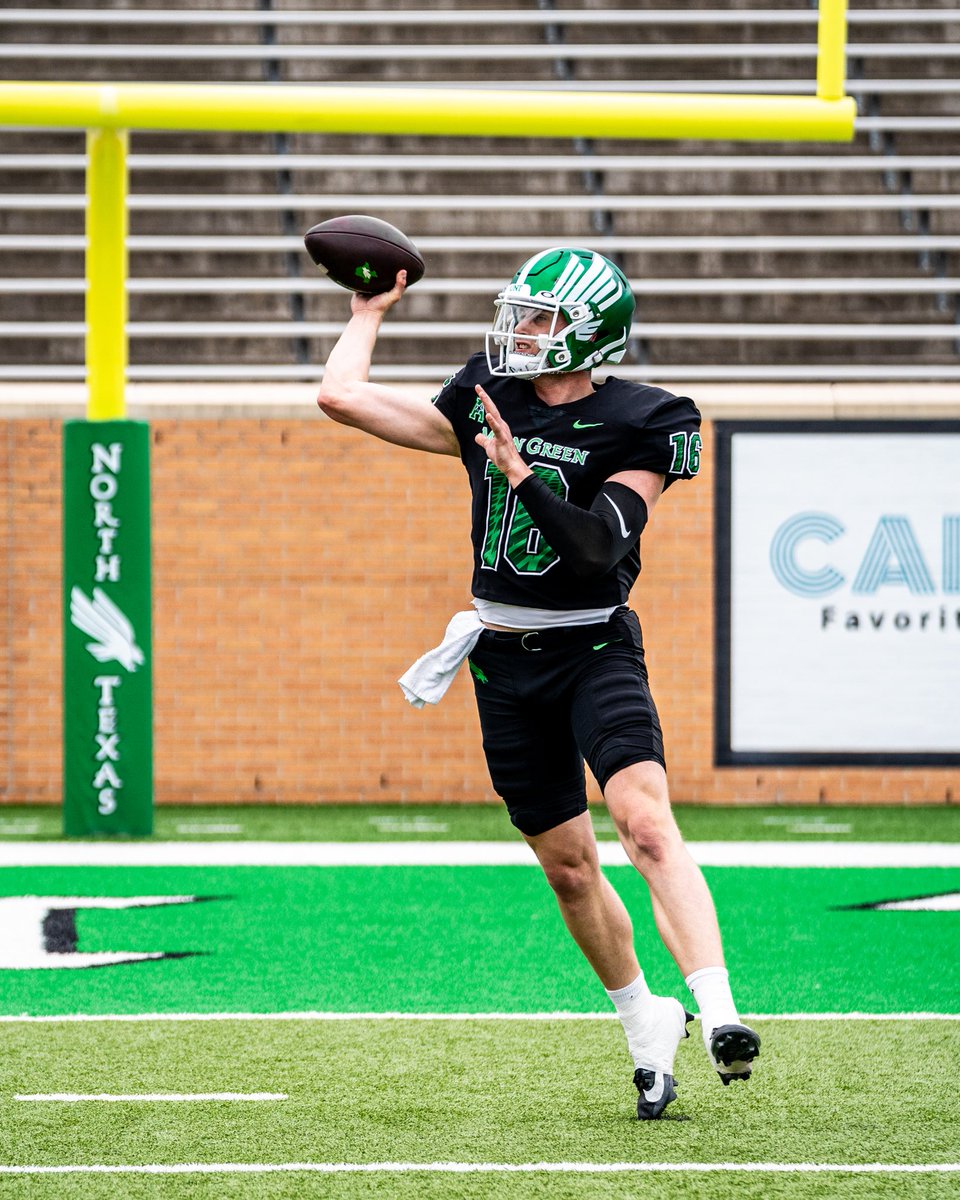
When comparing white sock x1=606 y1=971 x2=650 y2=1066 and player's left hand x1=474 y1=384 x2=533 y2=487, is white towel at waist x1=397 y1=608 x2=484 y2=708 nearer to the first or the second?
player's left hand x1=474 y1=384 x2=533 y2=487

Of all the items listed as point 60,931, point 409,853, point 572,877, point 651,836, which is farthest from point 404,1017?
point 409,853

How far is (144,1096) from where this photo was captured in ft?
11.8

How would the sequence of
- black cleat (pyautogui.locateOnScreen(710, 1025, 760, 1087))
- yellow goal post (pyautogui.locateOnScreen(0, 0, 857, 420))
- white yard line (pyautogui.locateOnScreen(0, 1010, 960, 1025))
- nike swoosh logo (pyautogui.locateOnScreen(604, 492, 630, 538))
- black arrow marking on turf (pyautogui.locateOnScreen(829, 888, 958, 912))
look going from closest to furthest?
black cleat (pyautogui.locateOnScreen(710, 1025, 760, 1087))
nike swoosh logo (pyautogui.locateOnScreen(604, 492, 630, 538))
white yard line (pyautogui.locateOnScreen(0, 1010, 960, 1025))
black arrow marking on turf (pyautogui.locateOnScreen(829, 888, 958, 912))
yellow goal post (pyautogui.locateOnScreen(0, 0, 857, 420))

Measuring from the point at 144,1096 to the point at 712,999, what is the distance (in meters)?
1.28

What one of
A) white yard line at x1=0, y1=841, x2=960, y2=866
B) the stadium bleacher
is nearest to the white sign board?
white yard line at x1=0, y1=841, x2=960, y2=866

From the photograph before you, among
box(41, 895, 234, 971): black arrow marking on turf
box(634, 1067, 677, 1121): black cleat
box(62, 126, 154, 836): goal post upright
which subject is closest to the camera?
box(634, 1067, 677, 1121): black cleat

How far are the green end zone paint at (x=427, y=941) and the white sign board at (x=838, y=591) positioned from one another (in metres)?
2.35

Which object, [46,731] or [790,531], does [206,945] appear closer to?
[46,731]

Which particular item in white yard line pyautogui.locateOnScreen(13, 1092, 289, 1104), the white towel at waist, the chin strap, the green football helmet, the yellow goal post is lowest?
white yard line pyautogui.locateOnScreen(13, 1092, 289, 1104)

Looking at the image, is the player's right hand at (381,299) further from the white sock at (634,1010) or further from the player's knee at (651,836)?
the white sock at (634,1010)

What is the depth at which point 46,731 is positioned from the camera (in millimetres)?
9055

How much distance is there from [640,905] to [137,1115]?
9.32 ft

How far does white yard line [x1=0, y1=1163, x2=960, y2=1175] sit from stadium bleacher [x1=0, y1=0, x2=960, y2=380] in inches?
309

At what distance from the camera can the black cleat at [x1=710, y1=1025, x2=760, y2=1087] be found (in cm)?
287
